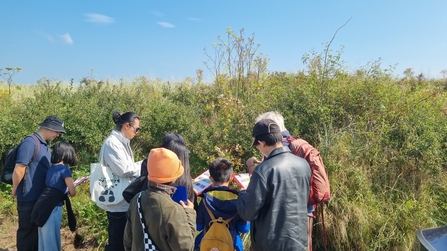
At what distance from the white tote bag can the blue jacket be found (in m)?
0.89

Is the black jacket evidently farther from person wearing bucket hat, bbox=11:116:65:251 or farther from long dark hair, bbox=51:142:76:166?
person wearing bucket hat, bbox=11:116:65:251

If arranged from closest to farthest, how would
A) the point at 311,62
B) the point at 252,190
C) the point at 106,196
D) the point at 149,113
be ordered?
the point at 252,190
the point at 106,196
the point at 311,62
the point at 149,113

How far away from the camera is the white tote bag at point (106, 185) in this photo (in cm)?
335

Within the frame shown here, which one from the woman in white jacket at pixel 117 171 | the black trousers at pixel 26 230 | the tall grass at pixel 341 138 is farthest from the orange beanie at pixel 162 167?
the tall grass at pixel 341 138

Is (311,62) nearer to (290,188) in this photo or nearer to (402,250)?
(402,250)

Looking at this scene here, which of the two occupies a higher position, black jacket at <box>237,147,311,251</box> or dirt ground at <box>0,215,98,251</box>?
black jacket at <box>237,147,311,251</box>

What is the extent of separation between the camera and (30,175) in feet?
12.2

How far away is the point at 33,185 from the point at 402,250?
4.30 metres

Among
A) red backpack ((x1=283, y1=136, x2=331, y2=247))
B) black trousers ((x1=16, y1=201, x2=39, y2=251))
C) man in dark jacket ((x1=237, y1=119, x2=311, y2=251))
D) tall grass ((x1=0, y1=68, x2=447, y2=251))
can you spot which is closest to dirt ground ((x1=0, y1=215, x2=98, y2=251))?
tall grass ((x1=0, y1=68, x2=447, y2=251))

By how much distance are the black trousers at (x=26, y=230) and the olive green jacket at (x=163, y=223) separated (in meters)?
2.04

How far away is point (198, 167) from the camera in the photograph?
581 centimetres

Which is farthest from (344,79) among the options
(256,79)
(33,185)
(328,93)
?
(33,185)

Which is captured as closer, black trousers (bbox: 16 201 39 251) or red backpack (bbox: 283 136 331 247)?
red backpack (bbox: 283 136 331 247)

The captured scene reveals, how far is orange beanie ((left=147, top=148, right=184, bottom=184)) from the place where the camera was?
93.2 inches
